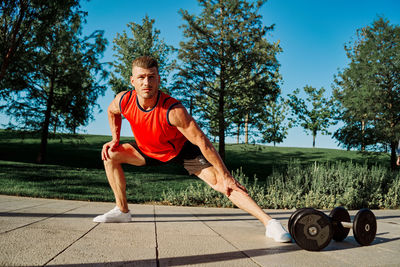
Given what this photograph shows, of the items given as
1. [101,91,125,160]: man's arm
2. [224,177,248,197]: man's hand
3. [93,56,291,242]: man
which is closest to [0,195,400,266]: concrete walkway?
[93,56,291,242]: man

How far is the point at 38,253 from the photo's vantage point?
2.42m

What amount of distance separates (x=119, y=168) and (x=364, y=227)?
292 cm

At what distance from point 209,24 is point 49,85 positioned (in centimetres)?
972

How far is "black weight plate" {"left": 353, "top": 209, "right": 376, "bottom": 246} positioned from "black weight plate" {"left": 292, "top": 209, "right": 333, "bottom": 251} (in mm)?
376

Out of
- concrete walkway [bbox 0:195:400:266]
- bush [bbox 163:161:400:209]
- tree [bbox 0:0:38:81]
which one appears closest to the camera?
concrete walkway [bbox 0:195:400:266]

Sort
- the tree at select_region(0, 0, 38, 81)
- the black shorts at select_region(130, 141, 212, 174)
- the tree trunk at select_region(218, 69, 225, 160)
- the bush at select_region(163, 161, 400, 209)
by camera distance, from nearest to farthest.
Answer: the black shorts at select_region(130, 141, 212, 174) → the bush at select_region(163, 161, 400, 209) → the tree at select_region(0, 0, 38, 81) → the tree trunk at select_region(218, 69, 225, 160)

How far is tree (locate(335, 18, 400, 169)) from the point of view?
1672 cm

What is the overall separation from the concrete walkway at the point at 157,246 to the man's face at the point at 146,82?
1.54 meters

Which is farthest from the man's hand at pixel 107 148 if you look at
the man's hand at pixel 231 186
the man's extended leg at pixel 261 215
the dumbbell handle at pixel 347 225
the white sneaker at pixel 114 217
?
the dumbbell handle at pixel 347 225

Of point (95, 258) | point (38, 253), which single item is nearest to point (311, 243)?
point (95, 258)

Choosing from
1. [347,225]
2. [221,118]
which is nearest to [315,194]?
[347,225]

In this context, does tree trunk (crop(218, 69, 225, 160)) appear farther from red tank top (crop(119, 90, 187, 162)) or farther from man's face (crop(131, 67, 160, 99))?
man's face (crop(131, 67, 160, 99))

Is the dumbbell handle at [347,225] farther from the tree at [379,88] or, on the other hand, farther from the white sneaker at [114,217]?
the tree at [379,88]

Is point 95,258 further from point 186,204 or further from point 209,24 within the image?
point 209,24
